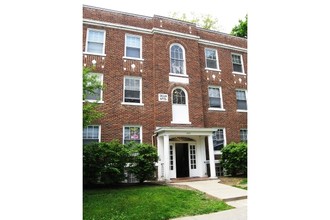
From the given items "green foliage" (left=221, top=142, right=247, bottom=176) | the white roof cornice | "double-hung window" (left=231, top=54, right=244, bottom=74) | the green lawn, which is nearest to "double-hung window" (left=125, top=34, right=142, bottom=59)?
the white roof cornice

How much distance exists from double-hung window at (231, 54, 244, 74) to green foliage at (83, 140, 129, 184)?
942cm

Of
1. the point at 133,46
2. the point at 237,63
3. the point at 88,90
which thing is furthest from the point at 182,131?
the point at 237,63

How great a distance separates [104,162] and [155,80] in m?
5.10

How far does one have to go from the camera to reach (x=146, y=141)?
1085cm

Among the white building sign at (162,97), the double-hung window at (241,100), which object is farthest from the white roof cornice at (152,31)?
the white building sign at (162,97)

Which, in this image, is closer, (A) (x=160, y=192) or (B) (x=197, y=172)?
(A) (x=160, y=192)

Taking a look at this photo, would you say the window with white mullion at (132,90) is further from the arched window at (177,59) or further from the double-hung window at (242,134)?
the double-hung window at (242,134)

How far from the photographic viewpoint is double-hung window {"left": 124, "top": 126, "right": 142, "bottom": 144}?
10.7 metres

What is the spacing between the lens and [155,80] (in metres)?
11.6
